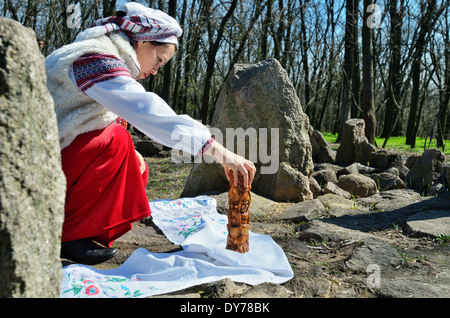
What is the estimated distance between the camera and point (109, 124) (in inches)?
105

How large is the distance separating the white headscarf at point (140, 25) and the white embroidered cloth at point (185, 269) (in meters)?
1.37

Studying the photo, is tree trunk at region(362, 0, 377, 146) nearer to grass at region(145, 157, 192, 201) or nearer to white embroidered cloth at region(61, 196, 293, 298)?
grass at region(145, 157, 192, 201)

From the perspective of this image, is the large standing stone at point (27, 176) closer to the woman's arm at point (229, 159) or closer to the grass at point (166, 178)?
the woman's arm at point (229, 159)

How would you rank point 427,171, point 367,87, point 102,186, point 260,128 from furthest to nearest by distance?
point 367,87 → point 427,171 → point 260,128 → point 102,186

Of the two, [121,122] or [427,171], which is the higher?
[121,122]

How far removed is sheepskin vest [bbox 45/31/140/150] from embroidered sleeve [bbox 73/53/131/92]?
0.15 feet

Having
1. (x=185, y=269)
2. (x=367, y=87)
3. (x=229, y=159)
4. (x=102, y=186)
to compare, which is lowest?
(x=185, y=269)

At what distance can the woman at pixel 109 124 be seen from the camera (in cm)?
205

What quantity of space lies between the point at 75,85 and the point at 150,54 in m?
0.60

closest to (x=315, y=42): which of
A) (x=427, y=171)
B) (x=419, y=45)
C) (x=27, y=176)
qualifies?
(x=419, y=45)

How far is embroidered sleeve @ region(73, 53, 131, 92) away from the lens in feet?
7.16

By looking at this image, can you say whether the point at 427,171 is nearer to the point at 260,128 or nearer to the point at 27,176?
the point at 260,128

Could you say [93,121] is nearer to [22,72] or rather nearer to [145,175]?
[145,175]

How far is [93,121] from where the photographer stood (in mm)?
2512
